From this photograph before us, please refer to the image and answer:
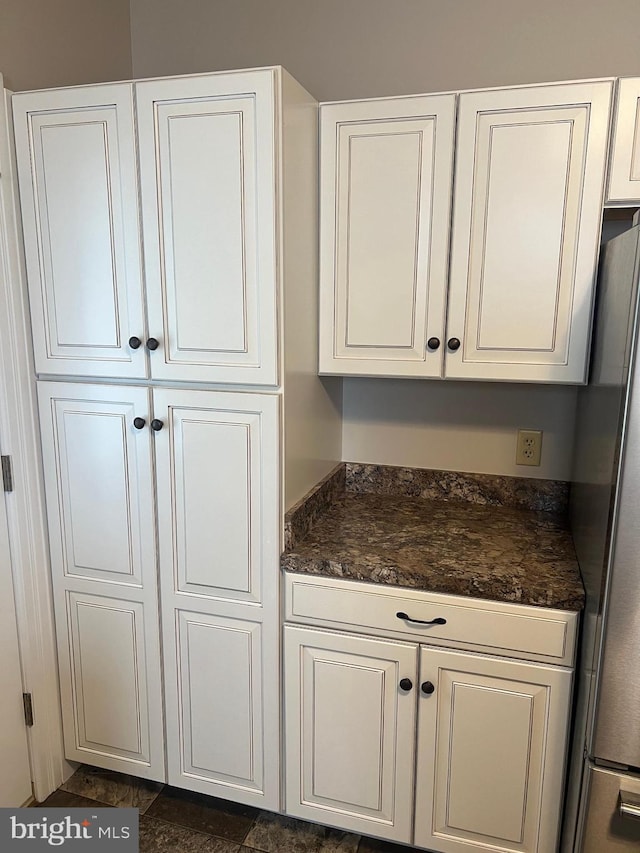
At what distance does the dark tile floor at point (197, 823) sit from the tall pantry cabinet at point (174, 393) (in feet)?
0.39

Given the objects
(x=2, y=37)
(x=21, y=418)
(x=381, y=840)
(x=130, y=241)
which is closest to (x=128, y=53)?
(x=2, y=37)

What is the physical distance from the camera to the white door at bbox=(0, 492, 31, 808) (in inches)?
70.2

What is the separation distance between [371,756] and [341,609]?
42 centimetres

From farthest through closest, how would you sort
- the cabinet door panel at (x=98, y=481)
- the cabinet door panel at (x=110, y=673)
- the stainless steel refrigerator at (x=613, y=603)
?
the cabinet door panel at (x=110, y=673)
the cabinet door panel at (x=98, y=481)
the stainless steel refrigerator at (x=613, y=603)

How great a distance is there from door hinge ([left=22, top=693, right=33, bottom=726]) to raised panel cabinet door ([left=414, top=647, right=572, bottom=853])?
3.81ft

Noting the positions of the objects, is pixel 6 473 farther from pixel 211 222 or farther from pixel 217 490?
pixel 211 222

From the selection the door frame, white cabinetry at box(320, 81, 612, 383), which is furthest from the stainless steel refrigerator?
Result: the door frame

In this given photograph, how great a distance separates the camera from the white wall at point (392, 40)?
1758mm

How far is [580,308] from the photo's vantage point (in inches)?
62.9

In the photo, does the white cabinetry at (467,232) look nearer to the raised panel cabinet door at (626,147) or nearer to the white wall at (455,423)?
the raised panel cabinet door at (626,147)

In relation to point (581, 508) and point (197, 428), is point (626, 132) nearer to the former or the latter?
point (581, 508)

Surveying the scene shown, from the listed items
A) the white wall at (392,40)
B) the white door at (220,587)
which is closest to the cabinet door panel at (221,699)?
the white door at (220,587)

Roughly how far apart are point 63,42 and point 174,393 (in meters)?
1.13

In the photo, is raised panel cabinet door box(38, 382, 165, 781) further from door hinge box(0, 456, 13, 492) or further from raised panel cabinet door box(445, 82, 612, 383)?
raised panel cabinet door box(445, 82, 612, 383)
